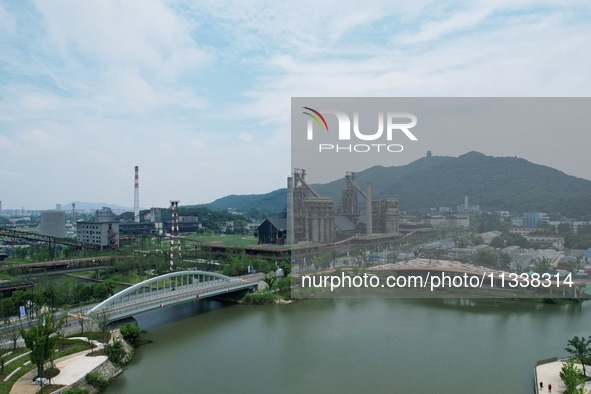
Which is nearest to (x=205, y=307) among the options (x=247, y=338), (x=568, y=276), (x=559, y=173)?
(x=247, y=338)

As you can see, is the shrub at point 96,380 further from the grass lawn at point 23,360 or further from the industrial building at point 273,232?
the industrial building at point 273,232

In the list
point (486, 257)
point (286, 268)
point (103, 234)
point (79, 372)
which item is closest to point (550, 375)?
point (79, 372)

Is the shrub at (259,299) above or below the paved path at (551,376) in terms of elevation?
above

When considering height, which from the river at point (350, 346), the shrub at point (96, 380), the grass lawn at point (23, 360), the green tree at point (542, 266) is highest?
the green tree at point (542, 266)

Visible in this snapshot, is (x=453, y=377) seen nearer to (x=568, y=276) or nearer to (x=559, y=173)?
(x=568, y=276)

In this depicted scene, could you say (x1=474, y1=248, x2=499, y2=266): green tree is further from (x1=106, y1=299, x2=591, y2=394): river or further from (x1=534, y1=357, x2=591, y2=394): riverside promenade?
(x1=534, y1=357, x2=591, y2=394): riverside promenade

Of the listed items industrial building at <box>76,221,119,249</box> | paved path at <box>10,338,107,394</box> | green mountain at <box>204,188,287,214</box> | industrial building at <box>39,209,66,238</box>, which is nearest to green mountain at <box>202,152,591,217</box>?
industrial building at <box>76,221,119,249</box>

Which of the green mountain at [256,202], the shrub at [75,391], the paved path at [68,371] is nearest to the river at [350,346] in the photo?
the paved path at [68,371]
